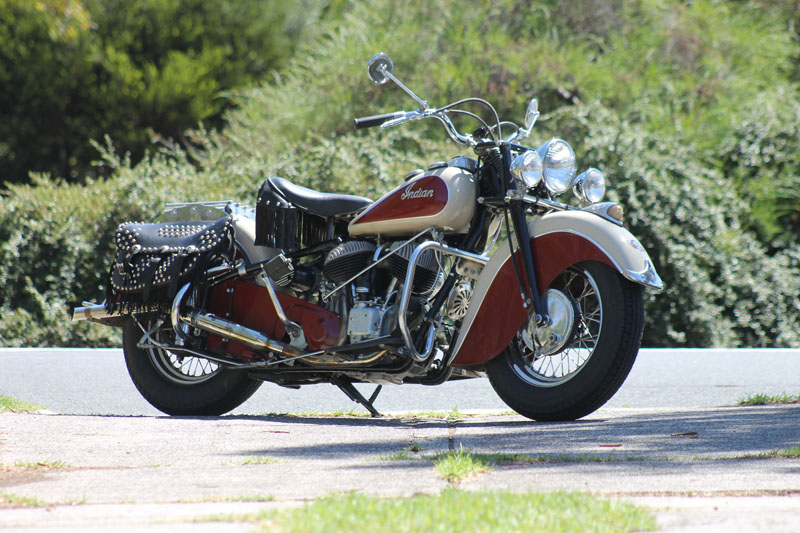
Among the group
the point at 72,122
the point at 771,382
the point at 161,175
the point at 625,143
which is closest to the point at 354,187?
the point at 161,175

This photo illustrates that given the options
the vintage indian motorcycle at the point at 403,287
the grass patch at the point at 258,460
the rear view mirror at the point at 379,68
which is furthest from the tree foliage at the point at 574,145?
the grass patch at the point at 258,460

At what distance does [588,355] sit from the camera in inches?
191

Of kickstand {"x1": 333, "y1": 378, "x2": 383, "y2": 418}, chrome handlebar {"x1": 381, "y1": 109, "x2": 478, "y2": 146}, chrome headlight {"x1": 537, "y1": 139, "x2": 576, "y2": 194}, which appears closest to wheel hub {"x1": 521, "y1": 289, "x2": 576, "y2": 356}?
chrome headlight {"x1": 537, "y1": 139, "x2": 576, "y2": 194}

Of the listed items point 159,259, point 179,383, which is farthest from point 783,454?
point 159,259

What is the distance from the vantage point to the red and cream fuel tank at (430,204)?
509 cm

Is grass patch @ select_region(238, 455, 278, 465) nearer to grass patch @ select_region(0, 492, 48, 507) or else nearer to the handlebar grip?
grass patch @ select_region(0, 492, 48, 507)

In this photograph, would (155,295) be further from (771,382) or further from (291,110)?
(291,110)

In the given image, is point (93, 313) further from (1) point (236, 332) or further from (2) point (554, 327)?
(2) point (554, 327)

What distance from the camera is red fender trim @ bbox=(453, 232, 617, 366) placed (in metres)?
4.84

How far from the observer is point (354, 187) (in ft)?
36.5

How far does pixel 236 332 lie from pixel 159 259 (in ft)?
2.29

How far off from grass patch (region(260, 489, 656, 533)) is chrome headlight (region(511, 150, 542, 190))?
2.31 meters

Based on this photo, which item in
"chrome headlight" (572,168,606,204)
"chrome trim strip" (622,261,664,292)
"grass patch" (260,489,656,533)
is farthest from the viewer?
"chrome headlight" (572,168,606,204)

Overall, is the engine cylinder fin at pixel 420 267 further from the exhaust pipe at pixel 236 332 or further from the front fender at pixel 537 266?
the exhaust pipe at pixel 236 332
